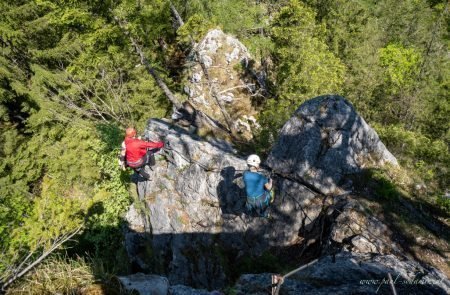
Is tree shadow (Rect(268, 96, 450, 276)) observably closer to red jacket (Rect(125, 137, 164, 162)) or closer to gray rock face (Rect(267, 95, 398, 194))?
gray rock face (Rect(267, 95, 398, 194))

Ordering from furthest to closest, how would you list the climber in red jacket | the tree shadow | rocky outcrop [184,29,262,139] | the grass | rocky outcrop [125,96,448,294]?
rocky outcrop [184,29,262,139], the tree shadow, the climber in red jacket, rocky outcrop [125,96,448,294], the grass

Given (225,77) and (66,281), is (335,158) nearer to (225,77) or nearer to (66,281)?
(66,281)

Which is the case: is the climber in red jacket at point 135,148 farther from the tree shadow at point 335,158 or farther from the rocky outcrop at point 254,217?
the tree shadow at point 335,158

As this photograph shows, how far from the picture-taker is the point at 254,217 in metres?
10.3

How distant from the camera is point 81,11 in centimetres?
1279

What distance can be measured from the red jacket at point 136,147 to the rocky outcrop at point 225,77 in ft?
34.9

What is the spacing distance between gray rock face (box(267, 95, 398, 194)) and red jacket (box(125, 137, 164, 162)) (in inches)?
154

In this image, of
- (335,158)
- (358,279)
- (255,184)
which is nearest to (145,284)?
(255,184)

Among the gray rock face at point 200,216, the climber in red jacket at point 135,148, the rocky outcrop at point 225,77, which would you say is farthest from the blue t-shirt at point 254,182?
the rocky outcrop at point 225,77

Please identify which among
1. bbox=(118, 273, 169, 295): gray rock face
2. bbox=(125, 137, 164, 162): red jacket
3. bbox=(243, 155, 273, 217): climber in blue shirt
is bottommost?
bbox=(118, 273, 169, 295): gray rock face

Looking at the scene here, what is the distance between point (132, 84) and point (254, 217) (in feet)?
39.2

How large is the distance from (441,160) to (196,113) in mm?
10180

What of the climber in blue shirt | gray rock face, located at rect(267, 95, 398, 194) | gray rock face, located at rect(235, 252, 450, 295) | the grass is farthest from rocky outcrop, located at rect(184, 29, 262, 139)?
the grass

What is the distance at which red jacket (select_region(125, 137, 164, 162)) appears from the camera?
30.9 feet
